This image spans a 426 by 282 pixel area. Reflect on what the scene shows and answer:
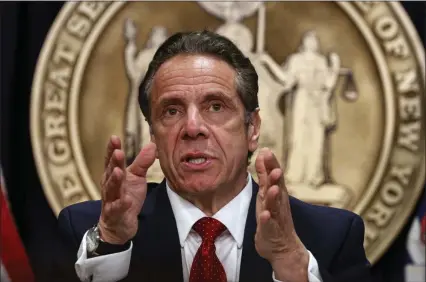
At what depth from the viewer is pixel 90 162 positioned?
1.61 meters

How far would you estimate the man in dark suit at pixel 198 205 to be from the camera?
42.9 inches

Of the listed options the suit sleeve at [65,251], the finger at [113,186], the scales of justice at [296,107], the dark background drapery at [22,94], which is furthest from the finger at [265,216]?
the dark background drapery at [22,94]

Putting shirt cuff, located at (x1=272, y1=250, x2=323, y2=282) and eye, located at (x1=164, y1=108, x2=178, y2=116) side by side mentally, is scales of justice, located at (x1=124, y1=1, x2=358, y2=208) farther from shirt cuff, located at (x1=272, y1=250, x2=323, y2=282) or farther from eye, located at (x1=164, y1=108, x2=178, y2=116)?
shirt cuff, located at (x1=272, y1=250, x2=323, y2=282)

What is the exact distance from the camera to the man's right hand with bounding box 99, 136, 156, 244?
0.94 m

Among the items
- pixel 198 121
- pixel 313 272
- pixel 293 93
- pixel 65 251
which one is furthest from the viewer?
pixel 293 93

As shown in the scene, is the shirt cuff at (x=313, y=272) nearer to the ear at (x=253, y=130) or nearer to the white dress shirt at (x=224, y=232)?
the white dress shirt at (x=224, y=232)

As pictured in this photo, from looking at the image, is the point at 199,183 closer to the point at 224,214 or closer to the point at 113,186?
the point at 224,214

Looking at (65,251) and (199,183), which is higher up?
(199,183)

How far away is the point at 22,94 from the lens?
1598 mm

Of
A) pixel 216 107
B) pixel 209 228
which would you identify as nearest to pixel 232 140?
pixel 216 107

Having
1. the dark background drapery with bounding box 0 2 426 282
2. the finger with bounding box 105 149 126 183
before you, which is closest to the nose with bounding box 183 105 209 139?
the finger with bounding box 105 149 126 183

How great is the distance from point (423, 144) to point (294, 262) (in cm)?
72

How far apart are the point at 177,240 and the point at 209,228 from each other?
0.08 metres

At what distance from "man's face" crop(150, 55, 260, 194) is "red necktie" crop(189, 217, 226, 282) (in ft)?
0.25
